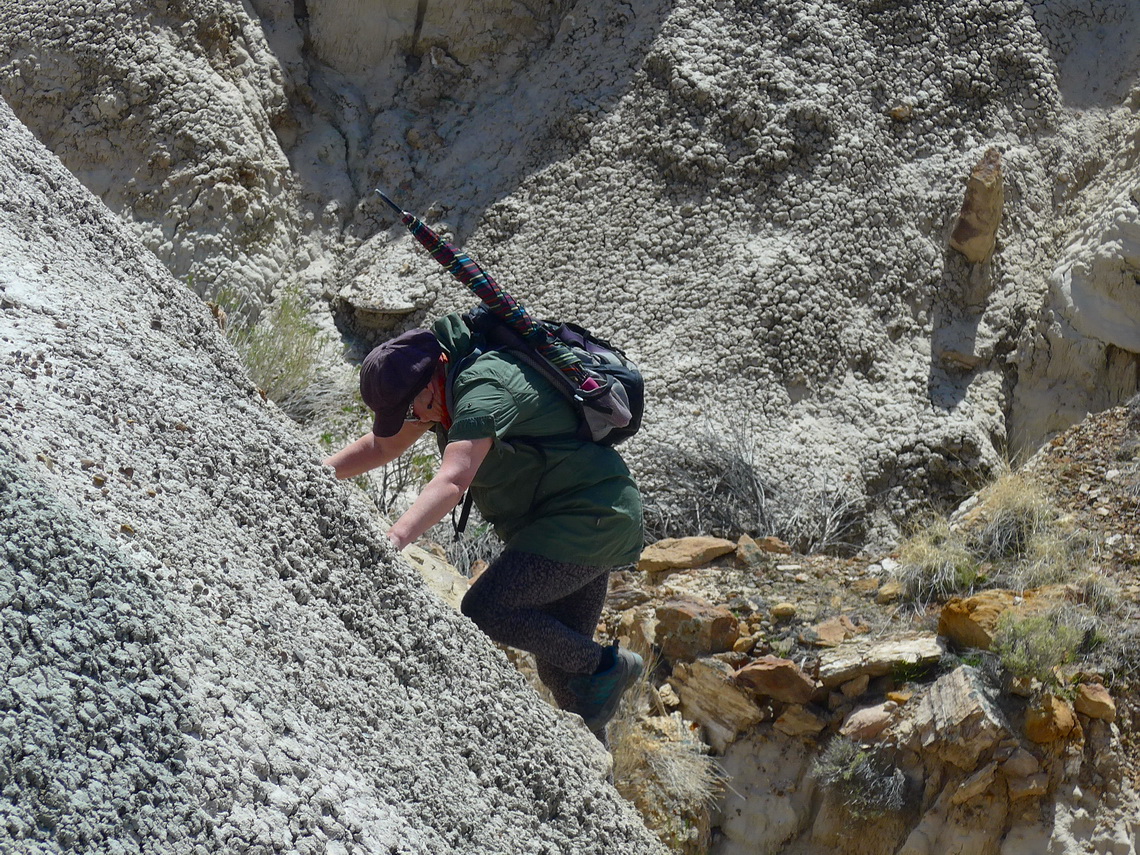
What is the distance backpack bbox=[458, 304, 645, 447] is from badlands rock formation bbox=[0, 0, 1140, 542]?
9.28 feet

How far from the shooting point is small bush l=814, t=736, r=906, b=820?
398 centimetres

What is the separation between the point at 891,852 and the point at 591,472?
1876mm

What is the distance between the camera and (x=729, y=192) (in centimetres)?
698

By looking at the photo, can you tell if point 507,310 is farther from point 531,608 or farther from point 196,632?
point 196,632

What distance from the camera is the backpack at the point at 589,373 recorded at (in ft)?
10.4

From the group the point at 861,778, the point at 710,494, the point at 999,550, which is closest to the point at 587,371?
the point at 861,778

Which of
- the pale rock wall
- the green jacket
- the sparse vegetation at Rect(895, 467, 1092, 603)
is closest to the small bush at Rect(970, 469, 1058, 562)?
the sparse vegetation at Rect(895, 467, 1092, 603)

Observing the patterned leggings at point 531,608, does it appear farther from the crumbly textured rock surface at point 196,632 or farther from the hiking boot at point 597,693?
the crumbly textured rock surface at point 196,632

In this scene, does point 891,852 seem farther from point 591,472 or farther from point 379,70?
point 379,70

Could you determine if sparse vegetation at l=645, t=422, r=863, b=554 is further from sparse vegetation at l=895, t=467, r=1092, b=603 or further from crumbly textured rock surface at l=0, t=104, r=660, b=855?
crumbly textured rock surface at l=0, t=104, r=660, b=855

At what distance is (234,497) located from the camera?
2244mm

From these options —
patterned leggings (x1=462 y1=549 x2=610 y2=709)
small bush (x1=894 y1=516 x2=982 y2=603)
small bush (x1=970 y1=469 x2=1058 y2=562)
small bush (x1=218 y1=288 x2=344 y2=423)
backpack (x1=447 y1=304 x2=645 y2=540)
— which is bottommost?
small bush (x1=218 y1=288 x2=344 y2=423)

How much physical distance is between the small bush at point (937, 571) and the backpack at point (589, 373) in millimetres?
2085

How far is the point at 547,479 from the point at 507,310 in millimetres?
470
